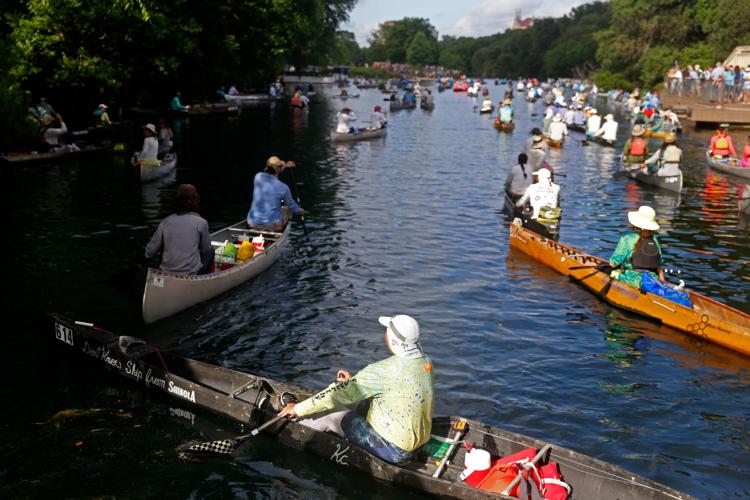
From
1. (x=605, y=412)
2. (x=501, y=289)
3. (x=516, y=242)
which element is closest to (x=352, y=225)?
(x=516, y=242)

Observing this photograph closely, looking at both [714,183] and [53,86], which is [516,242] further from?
[53,86]

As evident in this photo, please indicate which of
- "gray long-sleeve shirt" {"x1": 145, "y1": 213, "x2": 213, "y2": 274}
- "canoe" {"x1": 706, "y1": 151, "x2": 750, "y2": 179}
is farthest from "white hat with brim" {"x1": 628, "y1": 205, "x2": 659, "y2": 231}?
"canoe" {"x1": 706, "y1": 151, "x2": 750, "y2": 179}

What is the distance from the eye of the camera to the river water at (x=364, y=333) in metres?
9.55

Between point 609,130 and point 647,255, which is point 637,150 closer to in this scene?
point 609,130

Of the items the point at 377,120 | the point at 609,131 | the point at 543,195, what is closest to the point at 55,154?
the point at 543,195

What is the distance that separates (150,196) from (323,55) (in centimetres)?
7021

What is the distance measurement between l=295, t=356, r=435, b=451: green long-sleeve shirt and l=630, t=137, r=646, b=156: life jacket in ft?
92.4

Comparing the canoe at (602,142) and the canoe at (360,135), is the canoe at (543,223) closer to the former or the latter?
the canoe at (360,135)

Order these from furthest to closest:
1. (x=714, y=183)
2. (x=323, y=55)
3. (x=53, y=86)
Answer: (x=323, y=55)
(x=53, y=86)
(x=714, y=183)

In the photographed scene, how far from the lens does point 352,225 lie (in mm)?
22891

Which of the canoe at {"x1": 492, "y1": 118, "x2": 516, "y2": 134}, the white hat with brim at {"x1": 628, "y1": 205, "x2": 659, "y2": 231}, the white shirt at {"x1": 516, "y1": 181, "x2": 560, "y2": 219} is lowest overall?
the white shirt at {"x1": 516, "y1": 181, "x2": 560, "y2": 219}

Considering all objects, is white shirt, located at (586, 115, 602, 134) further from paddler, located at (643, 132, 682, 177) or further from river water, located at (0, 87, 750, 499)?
river water, located at (0, 87, 750, 499)

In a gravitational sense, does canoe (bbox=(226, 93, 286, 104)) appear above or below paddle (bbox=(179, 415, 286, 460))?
above

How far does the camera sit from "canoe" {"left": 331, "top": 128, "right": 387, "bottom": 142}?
1695 inches
